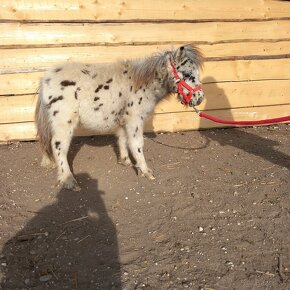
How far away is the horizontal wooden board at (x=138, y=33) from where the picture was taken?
651cm

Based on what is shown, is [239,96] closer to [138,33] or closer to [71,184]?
[138,33]

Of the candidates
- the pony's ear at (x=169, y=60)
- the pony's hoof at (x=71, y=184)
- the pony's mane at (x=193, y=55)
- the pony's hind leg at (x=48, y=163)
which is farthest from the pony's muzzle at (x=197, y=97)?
the pony's hind leg at (x=48, y=163)

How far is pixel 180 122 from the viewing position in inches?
309

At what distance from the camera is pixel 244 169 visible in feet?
20.4

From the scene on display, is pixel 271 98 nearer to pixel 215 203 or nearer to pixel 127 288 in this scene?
pixel 215 203

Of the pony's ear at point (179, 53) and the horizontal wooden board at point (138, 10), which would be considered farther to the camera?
the horizontal wooden board at point (138, 10)

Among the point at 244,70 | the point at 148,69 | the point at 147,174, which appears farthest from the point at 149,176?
the point at 244,70

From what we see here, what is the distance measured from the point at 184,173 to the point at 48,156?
2123 millimetres

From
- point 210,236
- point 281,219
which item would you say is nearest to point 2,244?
point 210,236

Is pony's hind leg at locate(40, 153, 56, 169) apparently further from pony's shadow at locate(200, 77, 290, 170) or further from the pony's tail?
pony's shadow at locate(200, 77, 290, 170)

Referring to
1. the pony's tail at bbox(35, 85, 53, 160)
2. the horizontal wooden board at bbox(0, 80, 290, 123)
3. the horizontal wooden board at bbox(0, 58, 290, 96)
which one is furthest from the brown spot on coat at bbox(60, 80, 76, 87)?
the horizontal wooden board at bbox(0, 80, 290, 123)

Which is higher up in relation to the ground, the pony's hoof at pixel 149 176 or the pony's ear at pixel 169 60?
the pony's ear at pixel 169 60

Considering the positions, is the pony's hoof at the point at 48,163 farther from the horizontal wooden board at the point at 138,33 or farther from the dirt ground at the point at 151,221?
the horizontal wooden board at the point at 138,33

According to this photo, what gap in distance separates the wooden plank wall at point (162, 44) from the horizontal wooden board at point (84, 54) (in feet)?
0.05
